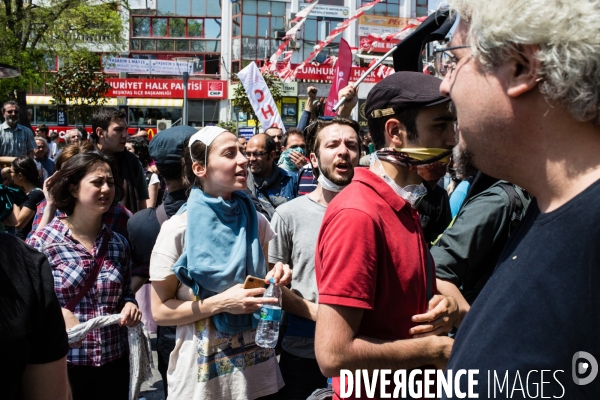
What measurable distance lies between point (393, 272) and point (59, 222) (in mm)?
2353

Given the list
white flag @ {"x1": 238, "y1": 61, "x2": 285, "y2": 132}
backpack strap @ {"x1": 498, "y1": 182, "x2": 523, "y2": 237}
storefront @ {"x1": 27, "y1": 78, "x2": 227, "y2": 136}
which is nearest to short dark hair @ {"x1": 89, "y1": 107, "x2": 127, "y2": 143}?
white flag @ {"x1": 238, "y1": 61, "x2": 285, "y2": 132}

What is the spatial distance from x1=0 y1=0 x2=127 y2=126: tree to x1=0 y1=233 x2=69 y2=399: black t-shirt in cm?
2303

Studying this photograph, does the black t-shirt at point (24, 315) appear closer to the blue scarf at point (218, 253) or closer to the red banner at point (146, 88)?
the blue scarf at point (218, 253)

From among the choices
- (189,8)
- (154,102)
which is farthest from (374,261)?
(189,8)

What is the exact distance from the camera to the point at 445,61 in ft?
5.33

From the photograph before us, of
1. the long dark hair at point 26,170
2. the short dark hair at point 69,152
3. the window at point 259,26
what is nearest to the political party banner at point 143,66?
the window at point 259,26

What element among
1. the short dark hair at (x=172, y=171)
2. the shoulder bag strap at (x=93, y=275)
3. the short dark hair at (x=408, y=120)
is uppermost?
the short dark hair at (x=408, y=120)

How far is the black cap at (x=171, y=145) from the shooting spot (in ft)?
13.1

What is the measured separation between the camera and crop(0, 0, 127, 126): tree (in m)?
24.1

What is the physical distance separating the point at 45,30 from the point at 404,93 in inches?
1054

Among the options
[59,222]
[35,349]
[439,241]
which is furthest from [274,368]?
[35,349]

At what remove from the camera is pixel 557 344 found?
113 cm

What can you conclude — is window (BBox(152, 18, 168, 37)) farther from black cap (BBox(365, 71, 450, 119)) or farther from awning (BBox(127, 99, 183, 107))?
black cap (BBox(365, 71, 450, 119))

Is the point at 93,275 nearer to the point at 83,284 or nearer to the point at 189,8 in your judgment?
the point at 83,284
